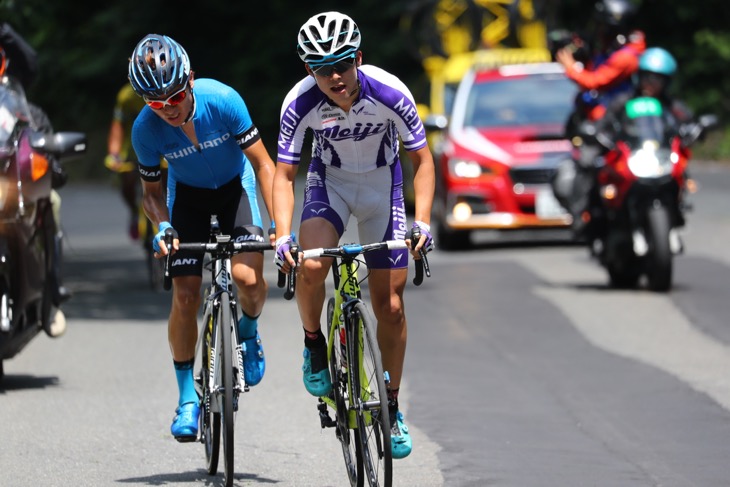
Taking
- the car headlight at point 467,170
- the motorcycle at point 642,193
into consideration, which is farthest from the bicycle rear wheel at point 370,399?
the car headlight at point 467,170

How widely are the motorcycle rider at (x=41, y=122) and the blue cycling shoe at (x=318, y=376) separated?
144 inches

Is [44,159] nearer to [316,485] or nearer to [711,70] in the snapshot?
[316,485]

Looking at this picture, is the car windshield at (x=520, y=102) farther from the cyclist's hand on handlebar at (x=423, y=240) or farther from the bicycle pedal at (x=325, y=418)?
the cyclist's hand on handlebar at (x=423, y=240)

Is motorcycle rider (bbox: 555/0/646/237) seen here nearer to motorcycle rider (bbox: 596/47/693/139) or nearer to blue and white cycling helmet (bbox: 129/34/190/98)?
motorcycle rider (bbox: 596/47/693/139)

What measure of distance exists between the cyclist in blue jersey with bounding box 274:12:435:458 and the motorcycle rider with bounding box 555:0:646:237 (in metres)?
7.77

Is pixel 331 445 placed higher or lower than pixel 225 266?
lower

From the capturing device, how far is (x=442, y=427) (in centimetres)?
895

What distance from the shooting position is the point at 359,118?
24.4 ft

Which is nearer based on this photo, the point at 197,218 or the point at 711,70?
the point at 197,218

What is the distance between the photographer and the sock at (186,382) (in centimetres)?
797

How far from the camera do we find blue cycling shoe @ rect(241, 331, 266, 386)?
8094 millimetres

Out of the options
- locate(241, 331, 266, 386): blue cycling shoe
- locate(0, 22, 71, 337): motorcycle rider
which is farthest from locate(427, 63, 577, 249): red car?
locate(241, 331, 266, 386): blue cycling shoe

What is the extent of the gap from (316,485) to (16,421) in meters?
2.31

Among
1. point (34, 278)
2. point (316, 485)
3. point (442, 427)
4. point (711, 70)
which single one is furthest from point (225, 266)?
point (711, 70)
